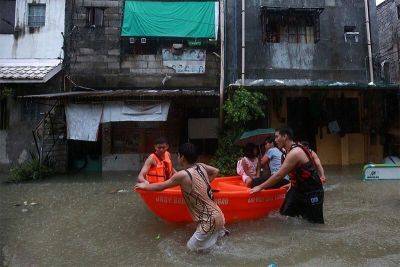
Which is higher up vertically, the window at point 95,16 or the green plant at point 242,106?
the window at point 95,16

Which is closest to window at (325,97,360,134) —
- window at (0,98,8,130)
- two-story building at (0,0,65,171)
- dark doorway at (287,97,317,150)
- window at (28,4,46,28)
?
dark doorway at (287,97,317,150)

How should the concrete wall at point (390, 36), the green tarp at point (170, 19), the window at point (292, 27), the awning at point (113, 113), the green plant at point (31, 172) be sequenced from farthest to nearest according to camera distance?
1. the concrete wall at point (390, 36)
2. the window at point (292, 27)
3. the green tarp at point (170, 19)
4. the awning at point (113, 113)
5. the green plant at point (31, 172)

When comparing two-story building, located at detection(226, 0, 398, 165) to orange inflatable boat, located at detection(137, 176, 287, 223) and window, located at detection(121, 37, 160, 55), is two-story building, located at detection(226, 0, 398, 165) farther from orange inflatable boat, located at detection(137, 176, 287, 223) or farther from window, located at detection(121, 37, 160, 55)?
orange inflatable boat, located at detection(137, 176, 287, 223)

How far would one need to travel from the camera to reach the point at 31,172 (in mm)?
11586

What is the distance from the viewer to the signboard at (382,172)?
7.33 metres

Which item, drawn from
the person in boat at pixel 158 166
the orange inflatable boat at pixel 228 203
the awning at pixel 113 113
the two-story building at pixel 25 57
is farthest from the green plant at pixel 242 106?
the two-story building at pixel 25 57

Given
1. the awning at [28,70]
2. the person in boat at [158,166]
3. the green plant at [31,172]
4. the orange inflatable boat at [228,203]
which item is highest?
the awning at [28,70]

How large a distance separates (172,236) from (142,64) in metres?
8.72

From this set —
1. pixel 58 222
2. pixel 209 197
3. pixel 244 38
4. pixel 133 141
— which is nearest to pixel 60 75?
pixel 133 141

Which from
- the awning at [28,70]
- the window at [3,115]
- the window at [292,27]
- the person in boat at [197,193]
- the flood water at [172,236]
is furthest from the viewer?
the window at [292,27]

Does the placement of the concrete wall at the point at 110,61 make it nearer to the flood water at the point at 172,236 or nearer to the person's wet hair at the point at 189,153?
the flood water at the point at 172,236

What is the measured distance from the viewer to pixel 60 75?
13070 mm

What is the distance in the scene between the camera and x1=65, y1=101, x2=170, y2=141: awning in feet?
38.1

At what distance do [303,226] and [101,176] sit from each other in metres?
8.19
